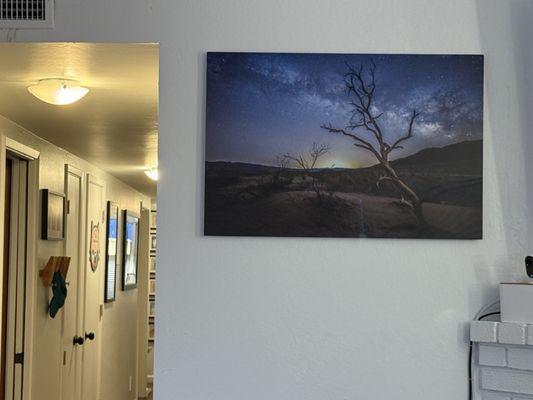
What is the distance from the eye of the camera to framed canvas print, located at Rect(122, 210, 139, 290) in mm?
7379

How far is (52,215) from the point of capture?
464 centimetres

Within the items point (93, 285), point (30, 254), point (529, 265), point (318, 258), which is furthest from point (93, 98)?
point (93, 285)

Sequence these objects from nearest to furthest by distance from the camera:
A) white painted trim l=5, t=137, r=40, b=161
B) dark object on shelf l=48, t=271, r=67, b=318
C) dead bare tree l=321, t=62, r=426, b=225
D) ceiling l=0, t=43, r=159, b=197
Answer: dead bare tree l=321, t=62, r=426, b=225 < ceiling l=0, t=43, r=159, b=197 < white painted trim l=5, t=137, r=40, b=161 < dark object on shelf l=48, t=271, r=67, b=318

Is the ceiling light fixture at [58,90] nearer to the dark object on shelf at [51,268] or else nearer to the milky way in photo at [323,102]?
the milky way in photo at [323,102]

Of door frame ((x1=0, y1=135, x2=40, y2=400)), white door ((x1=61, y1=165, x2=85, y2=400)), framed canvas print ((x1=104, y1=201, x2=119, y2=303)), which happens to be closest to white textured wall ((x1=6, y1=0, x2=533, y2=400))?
door frame ((x1=0, y1=135, x2=40, y2=400))

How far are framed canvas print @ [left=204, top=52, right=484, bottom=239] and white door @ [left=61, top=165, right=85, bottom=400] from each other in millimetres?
3187

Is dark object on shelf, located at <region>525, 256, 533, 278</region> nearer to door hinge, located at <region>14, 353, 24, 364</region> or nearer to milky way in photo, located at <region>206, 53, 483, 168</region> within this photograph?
milky way in photo, located at <region>206, 53, 483, 168</region>

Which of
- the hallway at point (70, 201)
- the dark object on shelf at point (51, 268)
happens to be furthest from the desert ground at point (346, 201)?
the dark object on shelf at point (51, 268)

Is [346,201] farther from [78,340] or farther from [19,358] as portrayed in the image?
[78,340]

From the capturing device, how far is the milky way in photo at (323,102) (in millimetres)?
2137

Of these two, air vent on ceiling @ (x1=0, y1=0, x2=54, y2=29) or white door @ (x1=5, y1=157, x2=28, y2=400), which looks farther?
white door @ (x1=5, y1=157, x2=28, y2=400)

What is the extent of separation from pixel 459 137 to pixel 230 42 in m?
0.66

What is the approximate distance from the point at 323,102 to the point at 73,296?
3647mm

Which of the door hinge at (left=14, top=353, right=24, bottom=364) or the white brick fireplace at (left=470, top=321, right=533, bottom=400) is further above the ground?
the white brick fireplace at (left=470, top=321, right=533, bottom=400)
